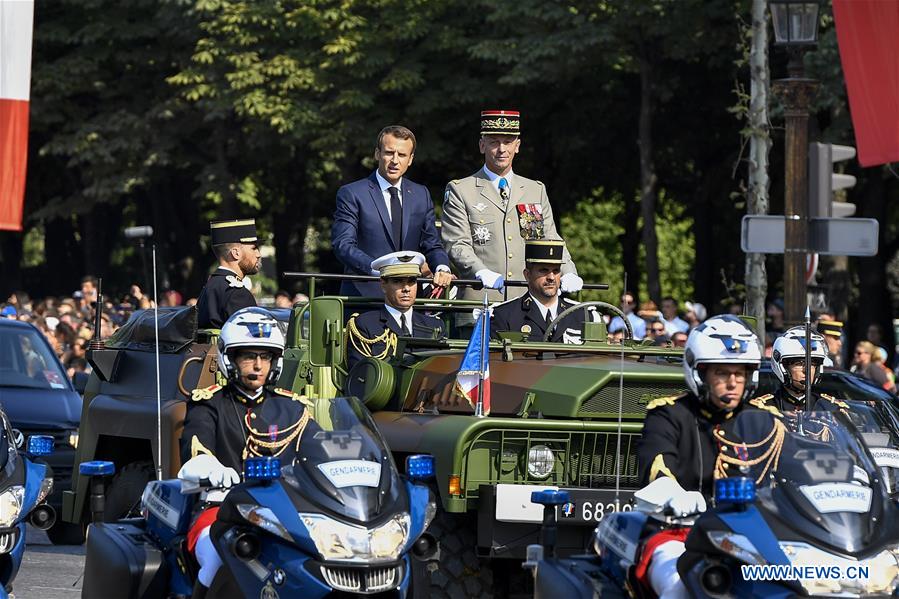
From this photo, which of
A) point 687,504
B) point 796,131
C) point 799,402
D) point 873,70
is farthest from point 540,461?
point 796,131

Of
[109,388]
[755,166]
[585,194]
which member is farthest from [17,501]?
[585,194]

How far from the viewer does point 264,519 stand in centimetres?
816

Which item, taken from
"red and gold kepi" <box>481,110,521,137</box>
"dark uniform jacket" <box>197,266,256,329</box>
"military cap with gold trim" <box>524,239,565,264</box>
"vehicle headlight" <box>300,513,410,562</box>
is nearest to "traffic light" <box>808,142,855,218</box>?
"red and gold kepi" <box>481,110,521,137</box>

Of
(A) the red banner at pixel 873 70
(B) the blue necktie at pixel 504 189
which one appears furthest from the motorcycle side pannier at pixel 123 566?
(A) the red banner at pixel 873 70

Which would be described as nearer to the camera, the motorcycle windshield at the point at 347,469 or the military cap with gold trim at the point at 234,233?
the motorcycle windshield at the point at 347,469

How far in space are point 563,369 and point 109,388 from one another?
440cm

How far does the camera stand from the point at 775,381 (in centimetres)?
1439

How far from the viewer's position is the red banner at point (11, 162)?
17719 millimetres

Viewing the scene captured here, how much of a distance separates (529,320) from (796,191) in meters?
5.63

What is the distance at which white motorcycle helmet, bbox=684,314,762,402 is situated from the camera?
→ 820cm

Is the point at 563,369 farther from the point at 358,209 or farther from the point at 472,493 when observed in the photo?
the point at 358,209

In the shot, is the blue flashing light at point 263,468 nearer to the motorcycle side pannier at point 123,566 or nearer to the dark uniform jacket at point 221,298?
the motorcycle side pannier at point 123,566

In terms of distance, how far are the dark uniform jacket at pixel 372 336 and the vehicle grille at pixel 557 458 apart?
1307mm

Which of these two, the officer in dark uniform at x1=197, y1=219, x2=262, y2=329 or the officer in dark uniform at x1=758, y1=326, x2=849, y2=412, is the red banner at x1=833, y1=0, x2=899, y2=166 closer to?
the officer in dark uniform at x1=758, y1=326, x2=849, y2=412
